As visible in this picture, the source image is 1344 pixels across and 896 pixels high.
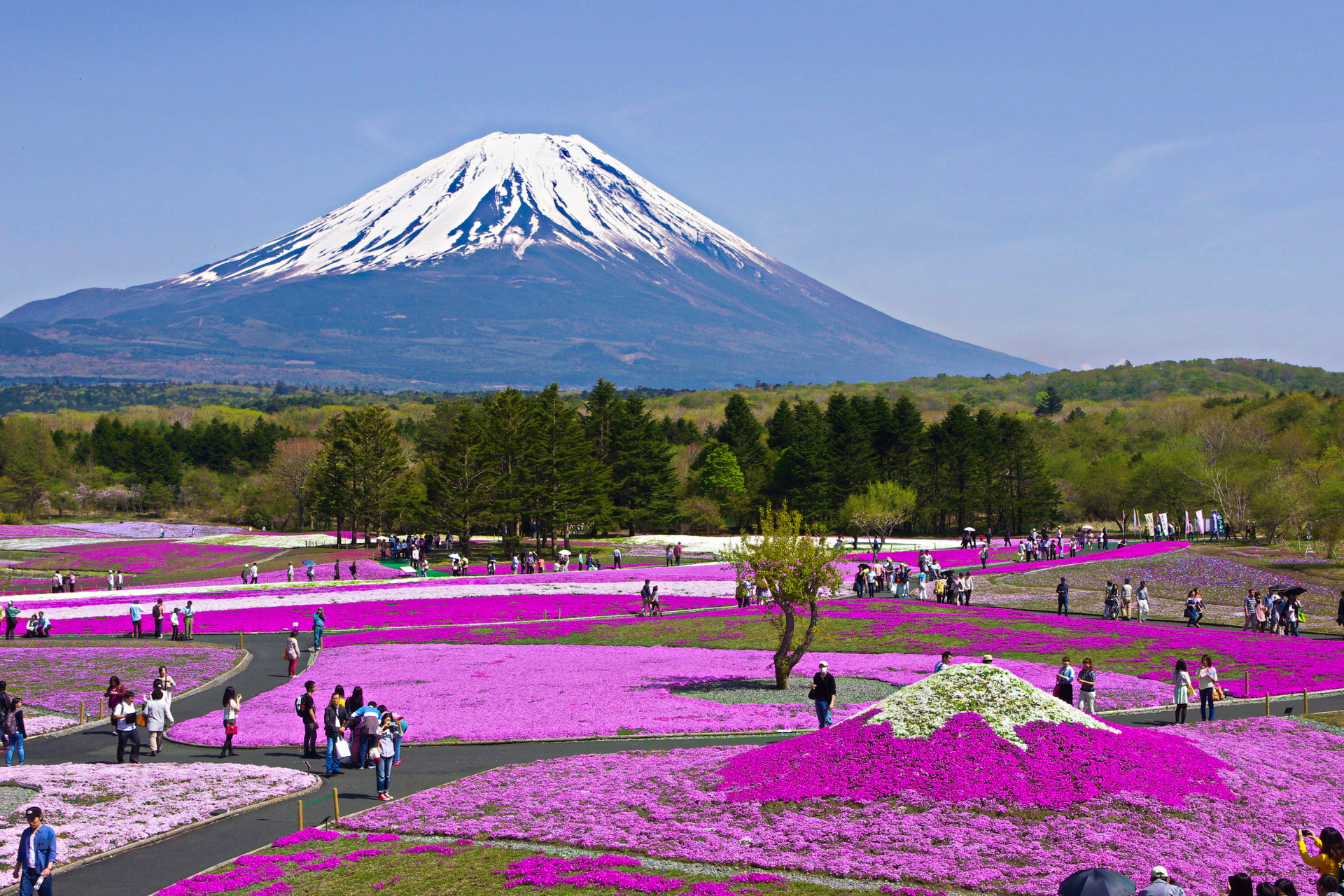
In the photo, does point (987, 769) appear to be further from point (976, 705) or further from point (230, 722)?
point (230, 722)

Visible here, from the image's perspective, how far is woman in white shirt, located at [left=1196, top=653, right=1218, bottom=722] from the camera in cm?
2639

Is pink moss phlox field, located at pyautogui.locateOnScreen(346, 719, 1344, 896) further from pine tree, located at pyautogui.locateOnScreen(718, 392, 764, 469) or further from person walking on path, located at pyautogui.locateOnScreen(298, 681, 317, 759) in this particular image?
pine tree, located at pyautogui.locateOnScreen(718, 392, 764, 469)

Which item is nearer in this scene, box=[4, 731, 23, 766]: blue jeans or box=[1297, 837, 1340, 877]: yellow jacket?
box=[1297, 837, 1340, 877]: yellow jacket

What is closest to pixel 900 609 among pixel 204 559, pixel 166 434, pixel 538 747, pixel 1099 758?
pixel 538 747

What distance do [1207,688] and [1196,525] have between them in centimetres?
6656

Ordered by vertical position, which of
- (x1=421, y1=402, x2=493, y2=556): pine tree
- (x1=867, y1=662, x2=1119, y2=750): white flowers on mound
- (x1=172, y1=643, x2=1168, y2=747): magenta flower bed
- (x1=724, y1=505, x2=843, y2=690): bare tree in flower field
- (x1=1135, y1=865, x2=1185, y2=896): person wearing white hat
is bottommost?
(x1=172, y1=643, x2=1168, y2=747): magenta flower bed

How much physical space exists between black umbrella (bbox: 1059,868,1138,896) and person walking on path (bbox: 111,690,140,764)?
19.8 meters

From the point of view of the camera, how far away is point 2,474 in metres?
131

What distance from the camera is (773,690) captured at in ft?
101

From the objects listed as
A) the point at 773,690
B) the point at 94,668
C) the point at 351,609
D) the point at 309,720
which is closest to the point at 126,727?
the point at 309,720

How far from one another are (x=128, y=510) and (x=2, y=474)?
1480 centimetres

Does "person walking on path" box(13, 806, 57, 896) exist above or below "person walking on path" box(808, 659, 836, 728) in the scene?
below

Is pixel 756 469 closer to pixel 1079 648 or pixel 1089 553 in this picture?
pixel 1089 553

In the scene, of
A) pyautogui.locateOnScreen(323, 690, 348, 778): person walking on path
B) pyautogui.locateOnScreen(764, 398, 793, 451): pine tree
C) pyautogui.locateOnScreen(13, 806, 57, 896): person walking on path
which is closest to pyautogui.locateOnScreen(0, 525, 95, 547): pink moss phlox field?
pyautogui.locateOnScreen(764, 398, 793, 451): pine tree
